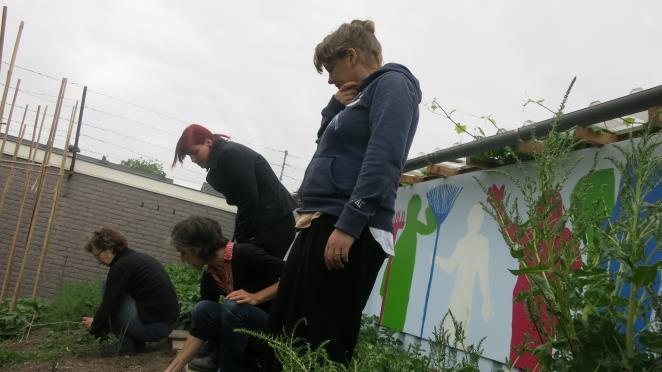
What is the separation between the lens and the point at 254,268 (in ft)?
9.04


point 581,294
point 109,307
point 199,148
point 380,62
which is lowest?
point 109,307

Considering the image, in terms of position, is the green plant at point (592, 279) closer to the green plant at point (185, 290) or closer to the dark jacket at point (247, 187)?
the dark jacket at point (247, 187)

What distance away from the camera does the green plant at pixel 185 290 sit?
5091 millimetres

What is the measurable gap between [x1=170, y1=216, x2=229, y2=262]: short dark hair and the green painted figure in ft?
6.98

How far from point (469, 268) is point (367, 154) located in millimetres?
2402

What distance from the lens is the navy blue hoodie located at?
68.4 inches

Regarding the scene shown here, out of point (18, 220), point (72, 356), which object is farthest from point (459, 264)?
point (18, 220)

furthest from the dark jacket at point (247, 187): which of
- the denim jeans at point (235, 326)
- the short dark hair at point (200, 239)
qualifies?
the denim jeans at point (235, 326)

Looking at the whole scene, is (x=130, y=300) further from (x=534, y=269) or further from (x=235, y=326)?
(x=534, y=269)

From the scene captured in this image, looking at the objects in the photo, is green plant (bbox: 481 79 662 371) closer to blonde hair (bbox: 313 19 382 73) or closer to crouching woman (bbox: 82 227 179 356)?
blonde hair (bbox: 313 19 382 73)

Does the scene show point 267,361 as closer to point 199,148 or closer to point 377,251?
point 377,251

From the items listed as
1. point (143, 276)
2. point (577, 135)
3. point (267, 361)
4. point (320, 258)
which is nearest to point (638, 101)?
point (577, 135)

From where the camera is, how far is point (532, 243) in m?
0.85

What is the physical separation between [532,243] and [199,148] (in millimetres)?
2357
